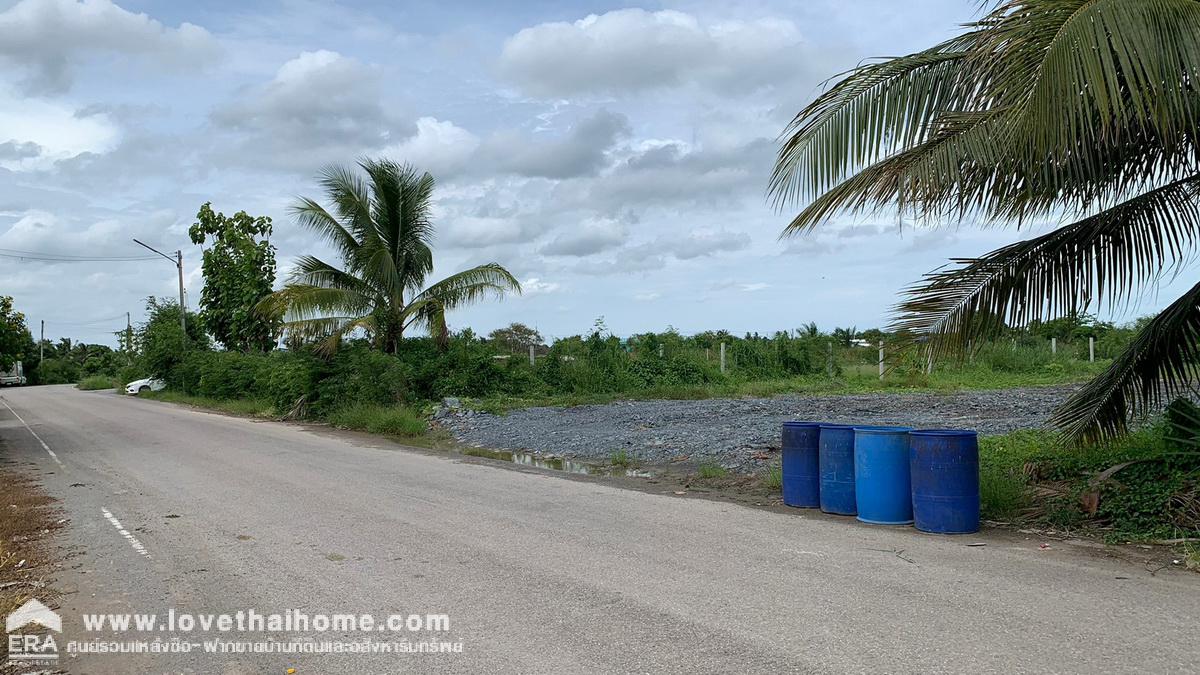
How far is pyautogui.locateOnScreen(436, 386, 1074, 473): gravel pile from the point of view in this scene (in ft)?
48.0

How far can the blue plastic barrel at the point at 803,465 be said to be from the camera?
30.6 ft

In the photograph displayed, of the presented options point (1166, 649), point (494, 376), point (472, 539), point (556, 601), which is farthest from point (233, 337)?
point (1166, 649)

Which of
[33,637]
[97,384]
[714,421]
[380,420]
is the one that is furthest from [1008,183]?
[97,384]

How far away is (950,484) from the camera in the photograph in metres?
7.88

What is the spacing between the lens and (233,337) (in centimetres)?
3609

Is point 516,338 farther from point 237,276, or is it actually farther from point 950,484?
point 950,484

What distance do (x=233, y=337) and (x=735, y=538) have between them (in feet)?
107

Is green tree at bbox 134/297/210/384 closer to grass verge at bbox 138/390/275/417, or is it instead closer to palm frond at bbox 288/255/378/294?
grass verge at bbox 138/390/275/417

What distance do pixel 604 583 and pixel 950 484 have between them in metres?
3.52

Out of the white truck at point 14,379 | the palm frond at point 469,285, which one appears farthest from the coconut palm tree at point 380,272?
the white truck at point 14,379

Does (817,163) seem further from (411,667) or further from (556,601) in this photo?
(411,667)

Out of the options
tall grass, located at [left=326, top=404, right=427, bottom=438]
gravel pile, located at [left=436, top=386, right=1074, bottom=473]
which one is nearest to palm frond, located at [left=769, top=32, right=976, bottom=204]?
gravel pile, located at [left=436, top=386, right=1074, bottom=473]

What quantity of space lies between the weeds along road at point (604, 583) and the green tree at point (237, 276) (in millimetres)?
24017

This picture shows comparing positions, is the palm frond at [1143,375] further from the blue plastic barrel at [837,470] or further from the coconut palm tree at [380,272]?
the coconut palm tree at [380,272]
